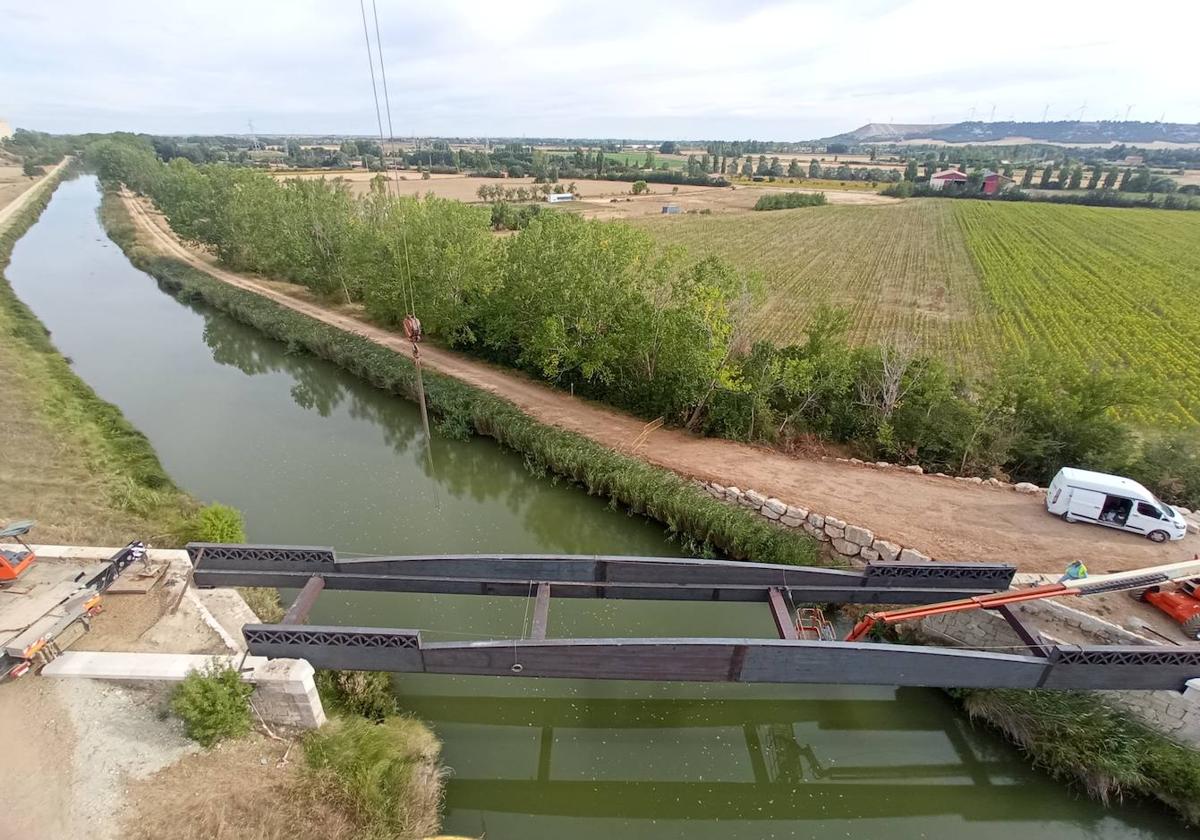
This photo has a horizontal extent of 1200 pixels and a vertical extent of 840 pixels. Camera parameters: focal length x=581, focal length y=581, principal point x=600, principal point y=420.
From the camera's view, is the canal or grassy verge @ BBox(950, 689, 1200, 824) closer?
grassy verge @ BBox(950, 689, 1200, 824)

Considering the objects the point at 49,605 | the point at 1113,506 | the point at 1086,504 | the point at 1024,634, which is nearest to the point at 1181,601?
the point at 1113,506

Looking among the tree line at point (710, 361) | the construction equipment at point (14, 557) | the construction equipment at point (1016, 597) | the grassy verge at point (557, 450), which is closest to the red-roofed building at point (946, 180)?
the tree line at point (710, 361)

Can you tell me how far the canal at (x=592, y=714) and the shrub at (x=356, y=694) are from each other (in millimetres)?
576

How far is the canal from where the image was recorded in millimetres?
8727

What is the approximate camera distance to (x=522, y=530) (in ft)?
49.9

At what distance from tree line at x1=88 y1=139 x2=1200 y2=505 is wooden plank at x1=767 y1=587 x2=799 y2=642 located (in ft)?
25.3

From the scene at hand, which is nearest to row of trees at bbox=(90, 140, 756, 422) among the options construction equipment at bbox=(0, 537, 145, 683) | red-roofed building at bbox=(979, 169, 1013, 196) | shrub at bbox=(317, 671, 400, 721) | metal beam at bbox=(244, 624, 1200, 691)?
metal beam at bbox=(244, 624, 1200, 691)

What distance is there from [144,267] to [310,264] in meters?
18.6

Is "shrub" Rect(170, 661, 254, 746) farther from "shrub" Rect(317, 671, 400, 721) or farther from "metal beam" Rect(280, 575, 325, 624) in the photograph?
"shrub" Rect(317, 671, 400, 721)

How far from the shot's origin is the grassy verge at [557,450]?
13.4 metres

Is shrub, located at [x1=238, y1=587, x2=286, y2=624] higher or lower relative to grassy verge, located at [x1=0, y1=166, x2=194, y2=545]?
lower

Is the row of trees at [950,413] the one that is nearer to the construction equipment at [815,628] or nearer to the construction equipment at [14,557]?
the construction equipment at [815,628]

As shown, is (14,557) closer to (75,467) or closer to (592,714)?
(75,467)

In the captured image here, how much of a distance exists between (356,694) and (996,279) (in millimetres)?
43886
